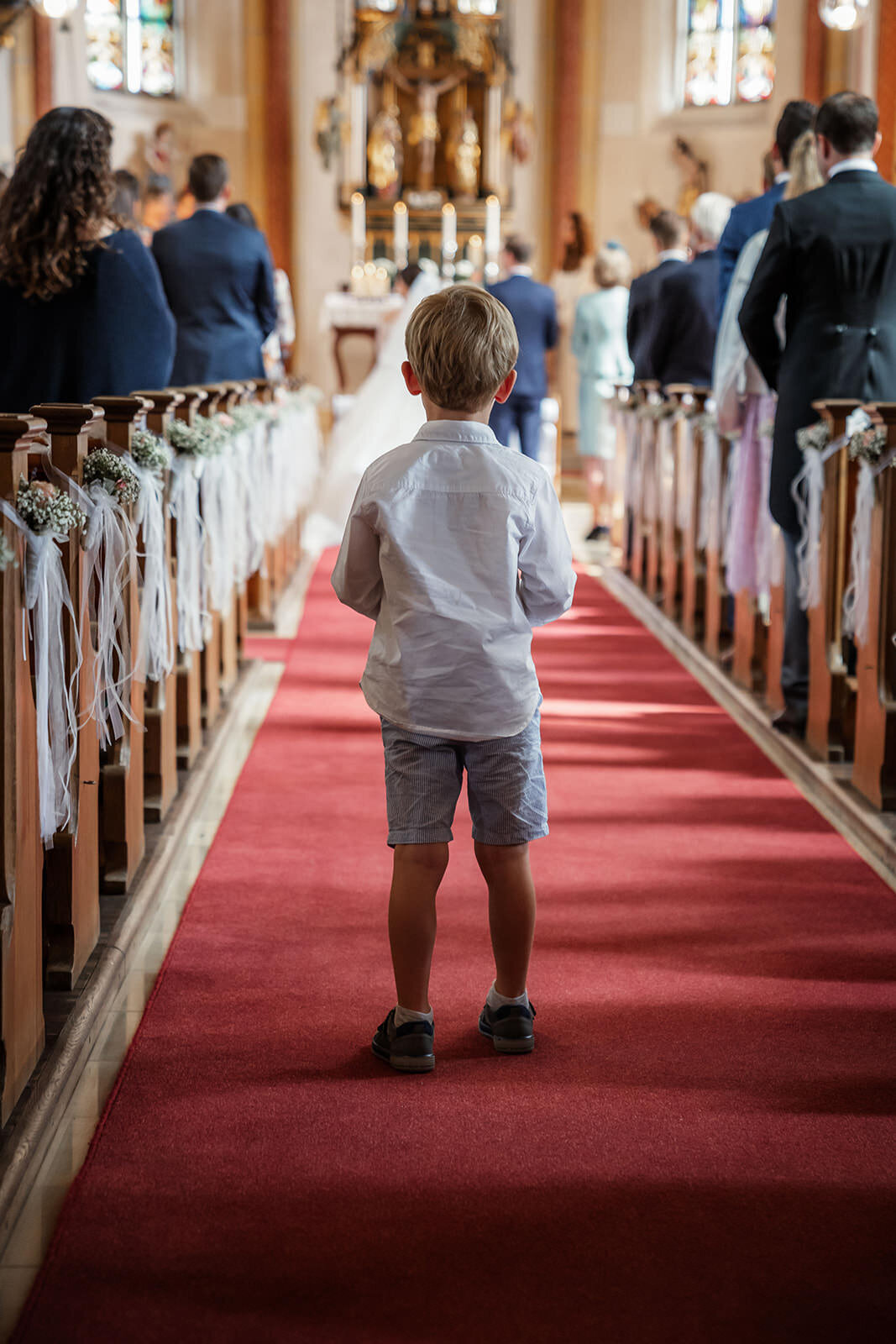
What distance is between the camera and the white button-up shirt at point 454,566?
2.52 metres

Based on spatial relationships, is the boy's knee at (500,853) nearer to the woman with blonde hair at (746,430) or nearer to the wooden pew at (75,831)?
the wooden pew at (75,831)

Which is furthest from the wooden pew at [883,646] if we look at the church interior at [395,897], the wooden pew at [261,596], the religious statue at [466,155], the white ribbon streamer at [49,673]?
the religious statue at [466,155]

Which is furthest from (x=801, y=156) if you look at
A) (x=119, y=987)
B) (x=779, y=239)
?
(x=119, y=987)

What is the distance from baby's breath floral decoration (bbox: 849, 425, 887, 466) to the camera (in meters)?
4.18

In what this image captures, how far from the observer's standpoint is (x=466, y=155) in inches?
656

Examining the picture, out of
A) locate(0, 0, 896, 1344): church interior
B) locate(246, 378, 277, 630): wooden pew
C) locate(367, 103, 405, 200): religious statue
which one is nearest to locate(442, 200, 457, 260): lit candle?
locate(367, 103, 405, 200): religious statue

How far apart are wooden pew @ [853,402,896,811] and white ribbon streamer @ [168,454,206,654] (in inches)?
73.9

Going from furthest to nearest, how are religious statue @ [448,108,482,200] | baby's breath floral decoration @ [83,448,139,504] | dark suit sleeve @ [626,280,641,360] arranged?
religious statue @ [448,108,482,200], dark suit sleeve @ [626,280,641,360], baby's breath floral decoration @ [83,448,139,504]

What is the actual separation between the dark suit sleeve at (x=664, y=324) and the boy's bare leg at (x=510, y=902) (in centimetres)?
565

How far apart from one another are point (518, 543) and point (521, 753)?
14.0 inches

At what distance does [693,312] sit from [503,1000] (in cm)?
573

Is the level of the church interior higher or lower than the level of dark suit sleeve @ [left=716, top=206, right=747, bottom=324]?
lower

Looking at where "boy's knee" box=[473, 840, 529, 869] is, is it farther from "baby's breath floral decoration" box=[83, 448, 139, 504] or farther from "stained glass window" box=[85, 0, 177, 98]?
"stained glass window" box=[85, 0, 177, 98]

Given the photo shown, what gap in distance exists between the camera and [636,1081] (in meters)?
2.66
